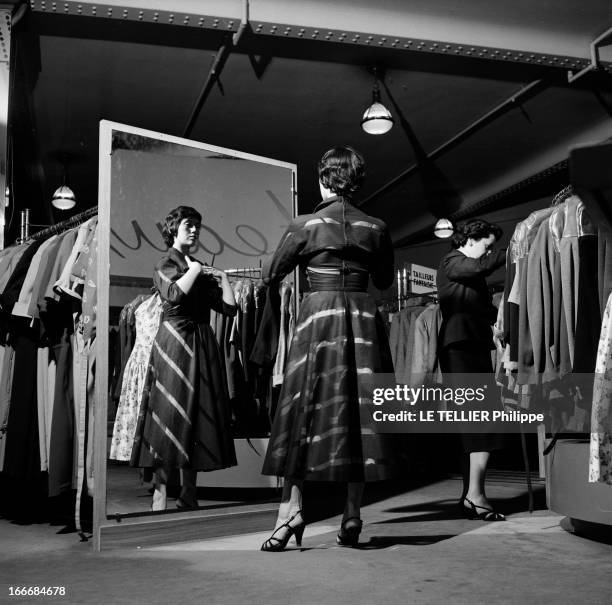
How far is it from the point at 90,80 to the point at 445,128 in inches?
137

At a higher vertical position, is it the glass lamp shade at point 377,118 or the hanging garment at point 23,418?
the glass lamp shade at point 377,118

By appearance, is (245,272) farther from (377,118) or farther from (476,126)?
(476,126)

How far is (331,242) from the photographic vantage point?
2.80 metres

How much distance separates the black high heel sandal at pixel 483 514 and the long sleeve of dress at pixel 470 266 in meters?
1.13

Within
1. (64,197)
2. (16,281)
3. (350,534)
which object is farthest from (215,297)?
(64,197)

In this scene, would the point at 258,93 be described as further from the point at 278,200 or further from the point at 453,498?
the point at 453,498

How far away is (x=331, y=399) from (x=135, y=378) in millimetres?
1191

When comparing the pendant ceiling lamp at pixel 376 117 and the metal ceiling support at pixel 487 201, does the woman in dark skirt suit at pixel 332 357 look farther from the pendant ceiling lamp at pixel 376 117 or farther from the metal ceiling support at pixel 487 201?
the metal ceiling support at pixel 487 201

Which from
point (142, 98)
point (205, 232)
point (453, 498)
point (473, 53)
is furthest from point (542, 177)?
point (205, 232)

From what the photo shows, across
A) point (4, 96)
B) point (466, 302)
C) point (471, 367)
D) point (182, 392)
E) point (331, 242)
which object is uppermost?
point (4, 96)

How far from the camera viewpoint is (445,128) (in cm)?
742

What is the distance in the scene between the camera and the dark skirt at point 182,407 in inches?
→ 126

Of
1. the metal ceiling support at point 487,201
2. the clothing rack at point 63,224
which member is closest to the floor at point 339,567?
the clothing rack at point 63,224

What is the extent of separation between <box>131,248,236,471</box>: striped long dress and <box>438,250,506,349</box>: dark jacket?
1.22 metres
